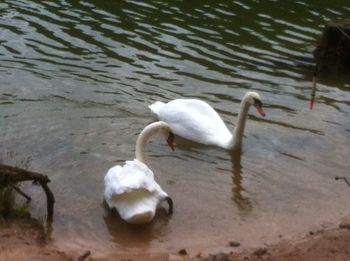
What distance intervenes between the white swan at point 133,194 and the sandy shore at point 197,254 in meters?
0.55

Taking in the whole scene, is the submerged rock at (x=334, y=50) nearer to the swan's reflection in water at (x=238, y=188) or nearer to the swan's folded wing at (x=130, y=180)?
the swan's reflection in water at (x=238, y=188)

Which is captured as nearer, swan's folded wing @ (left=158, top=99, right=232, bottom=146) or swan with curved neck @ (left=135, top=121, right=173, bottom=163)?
swan with curved neck @ (left=135, top=121, right=173, bottom=163)

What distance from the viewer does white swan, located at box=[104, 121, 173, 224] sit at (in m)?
7.03

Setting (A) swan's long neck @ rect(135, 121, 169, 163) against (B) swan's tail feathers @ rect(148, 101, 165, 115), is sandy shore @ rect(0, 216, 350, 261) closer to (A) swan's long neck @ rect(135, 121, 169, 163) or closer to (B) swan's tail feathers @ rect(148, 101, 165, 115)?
(A) swan's long neck @ rect(135, 121, 169, 163)

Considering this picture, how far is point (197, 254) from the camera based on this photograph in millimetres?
6547

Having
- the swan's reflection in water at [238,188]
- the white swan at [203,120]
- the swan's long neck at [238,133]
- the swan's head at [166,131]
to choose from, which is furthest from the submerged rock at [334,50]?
the swan's head at [166,131]

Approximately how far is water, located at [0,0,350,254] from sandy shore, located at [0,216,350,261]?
205 millimetres

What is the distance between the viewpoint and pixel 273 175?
8664 millimetres

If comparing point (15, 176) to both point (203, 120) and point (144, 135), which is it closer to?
point (144, 135)

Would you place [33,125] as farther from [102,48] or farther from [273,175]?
[102,48]

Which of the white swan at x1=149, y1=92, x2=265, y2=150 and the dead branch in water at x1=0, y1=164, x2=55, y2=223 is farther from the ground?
the dead branch in water at x1=0, y1=164, x2=55, y2=223

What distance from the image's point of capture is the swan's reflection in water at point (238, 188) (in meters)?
7.82

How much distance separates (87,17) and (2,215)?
380 inches

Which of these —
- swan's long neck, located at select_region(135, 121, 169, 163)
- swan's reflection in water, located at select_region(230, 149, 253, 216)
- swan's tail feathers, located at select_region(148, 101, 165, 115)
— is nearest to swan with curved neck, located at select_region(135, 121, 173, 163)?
swan's long neck, located at select_region(135, 121, 169, 163)
